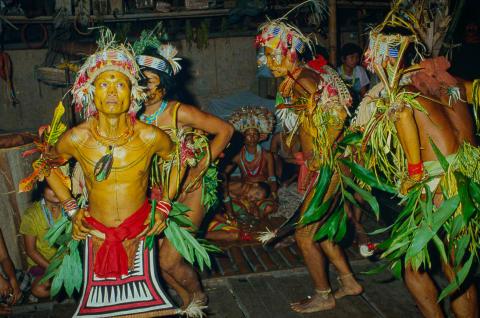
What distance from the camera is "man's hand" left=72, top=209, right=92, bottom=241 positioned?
3.68 m

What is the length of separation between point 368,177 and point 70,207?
7.61 ft

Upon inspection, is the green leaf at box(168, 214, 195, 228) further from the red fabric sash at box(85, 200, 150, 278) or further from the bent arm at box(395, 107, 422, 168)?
the bent arm at box(395, 107, 422, 168)

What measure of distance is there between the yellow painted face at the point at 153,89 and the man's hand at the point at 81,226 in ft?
3.63

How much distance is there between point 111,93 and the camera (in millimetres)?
3424

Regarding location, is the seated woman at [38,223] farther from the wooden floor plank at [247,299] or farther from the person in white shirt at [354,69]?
the person in white shirt at [354,69]

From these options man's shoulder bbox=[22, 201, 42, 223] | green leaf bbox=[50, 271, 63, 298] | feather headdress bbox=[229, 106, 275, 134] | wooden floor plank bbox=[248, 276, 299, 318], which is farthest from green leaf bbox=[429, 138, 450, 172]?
feather headdress bbox=[229, 106, 275, 134]

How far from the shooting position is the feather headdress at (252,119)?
7941 millimetres

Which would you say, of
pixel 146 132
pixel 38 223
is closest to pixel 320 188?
pixel 146 132

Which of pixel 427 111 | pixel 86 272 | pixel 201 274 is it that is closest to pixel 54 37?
pixel 201 274

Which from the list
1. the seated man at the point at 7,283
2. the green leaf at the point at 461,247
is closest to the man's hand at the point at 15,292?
the seated man at the point at 7,283

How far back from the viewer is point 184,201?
435 centimetres

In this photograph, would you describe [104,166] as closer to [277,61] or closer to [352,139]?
[277,61]

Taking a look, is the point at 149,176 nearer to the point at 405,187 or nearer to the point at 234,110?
the point at 405,187

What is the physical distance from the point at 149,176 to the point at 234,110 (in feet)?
15.8
